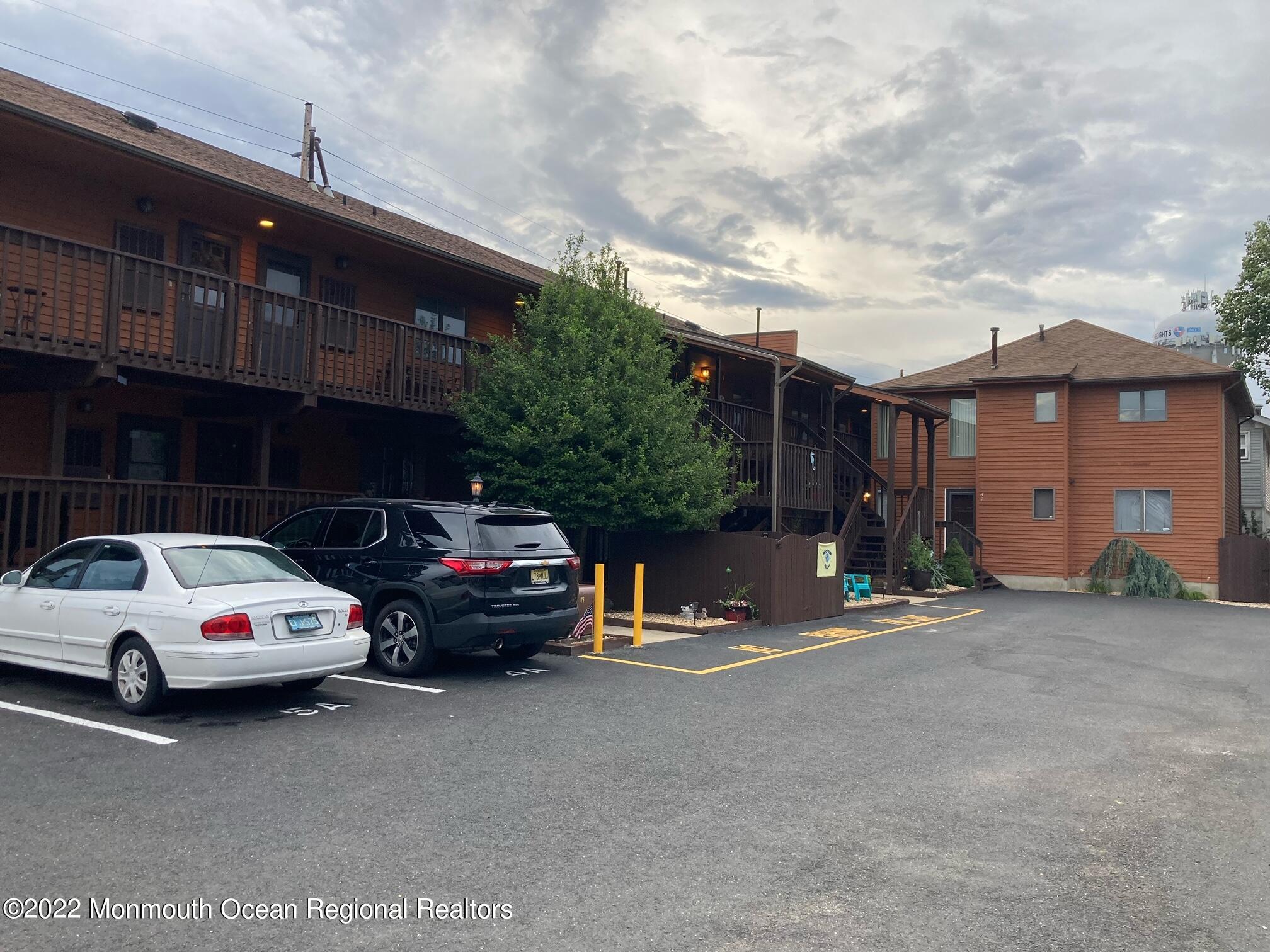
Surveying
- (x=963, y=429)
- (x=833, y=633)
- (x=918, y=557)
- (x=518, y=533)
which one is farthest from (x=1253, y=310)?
(x=518, y=533)

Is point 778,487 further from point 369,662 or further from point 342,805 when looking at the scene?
point 342,805

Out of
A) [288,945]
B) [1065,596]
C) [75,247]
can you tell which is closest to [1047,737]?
[288,945]

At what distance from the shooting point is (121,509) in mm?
11586

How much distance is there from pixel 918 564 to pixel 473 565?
18314 millimetres

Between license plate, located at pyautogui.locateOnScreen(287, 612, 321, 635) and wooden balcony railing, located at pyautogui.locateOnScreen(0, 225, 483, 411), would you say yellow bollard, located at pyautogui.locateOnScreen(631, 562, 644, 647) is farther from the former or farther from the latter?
license plate, located at pyautogui.locateOnScreen(287, 612, 321, 635)

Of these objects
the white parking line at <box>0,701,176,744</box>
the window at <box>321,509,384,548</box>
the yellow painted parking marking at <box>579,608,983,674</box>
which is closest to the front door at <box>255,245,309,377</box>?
the window at <box>321,509,384,548</box>

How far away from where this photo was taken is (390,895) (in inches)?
172

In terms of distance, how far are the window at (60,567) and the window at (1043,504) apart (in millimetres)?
27909

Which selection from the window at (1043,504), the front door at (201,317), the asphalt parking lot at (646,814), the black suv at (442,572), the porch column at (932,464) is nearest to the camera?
the asphalt parking lot at (646,814)

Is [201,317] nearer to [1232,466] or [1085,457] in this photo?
[1085,457]

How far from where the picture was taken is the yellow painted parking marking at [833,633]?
50.5 feet

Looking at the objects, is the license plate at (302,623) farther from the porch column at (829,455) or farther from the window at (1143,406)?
the window at (1143,406)

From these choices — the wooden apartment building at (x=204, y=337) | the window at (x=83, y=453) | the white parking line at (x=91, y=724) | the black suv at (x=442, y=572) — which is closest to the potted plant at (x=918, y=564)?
the wooden apartment building at (x=204, y=337)

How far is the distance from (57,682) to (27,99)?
741 centimetres
